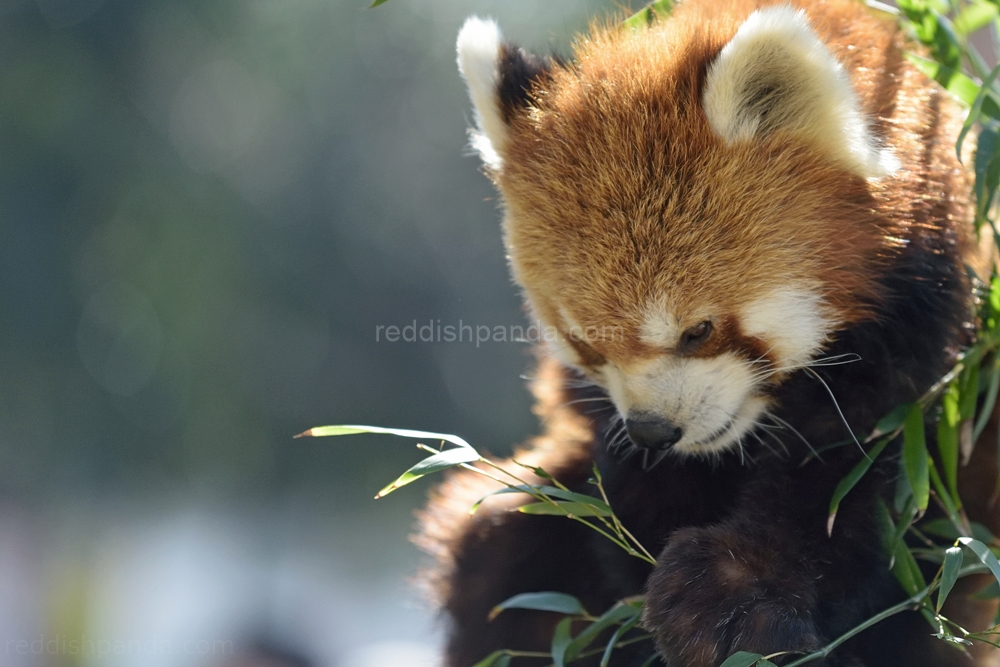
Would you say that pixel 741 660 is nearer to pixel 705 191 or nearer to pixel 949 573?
pixel 949 573

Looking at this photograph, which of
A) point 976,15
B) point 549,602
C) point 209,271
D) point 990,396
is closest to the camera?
point 990,396

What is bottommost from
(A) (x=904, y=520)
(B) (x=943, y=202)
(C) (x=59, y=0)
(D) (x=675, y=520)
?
(D) (x=675, y=520)

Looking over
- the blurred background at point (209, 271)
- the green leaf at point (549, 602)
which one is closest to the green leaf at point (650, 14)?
the green leaf at point (549, 602)

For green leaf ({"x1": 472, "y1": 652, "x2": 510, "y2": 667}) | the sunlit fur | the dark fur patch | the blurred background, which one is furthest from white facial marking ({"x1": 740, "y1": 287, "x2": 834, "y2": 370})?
the blurred background

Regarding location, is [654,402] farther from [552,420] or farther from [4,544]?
[4,544]

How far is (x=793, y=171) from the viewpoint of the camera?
1.44 m

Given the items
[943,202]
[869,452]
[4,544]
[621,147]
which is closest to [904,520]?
[869,452]

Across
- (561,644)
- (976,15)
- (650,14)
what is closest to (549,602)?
(561,644)

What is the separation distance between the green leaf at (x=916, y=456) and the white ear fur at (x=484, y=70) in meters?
0.90

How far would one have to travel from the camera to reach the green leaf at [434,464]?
1290mm

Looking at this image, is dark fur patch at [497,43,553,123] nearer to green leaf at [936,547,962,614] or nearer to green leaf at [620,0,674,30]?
green leaf at [620,0,674,30]

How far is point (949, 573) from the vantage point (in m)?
1.17

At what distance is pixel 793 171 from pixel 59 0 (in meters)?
3.80

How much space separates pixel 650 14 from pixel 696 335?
28.7 inches
